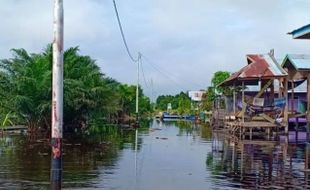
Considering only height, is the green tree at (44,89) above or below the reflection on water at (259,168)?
above

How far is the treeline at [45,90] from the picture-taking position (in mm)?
35719

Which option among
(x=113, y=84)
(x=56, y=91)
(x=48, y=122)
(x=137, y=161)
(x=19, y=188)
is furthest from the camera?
(x=113, y=84)

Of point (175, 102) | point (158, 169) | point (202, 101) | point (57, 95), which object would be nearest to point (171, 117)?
point (202, 101)

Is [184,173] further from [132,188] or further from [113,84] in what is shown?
[113,84]

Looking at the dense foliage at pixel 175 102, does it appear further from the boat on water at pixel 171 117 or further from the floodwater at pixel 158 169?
the floodwater at pixel 158 169

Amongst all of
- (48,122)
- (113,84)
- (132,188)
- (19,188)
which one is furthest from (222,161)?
(113,84)

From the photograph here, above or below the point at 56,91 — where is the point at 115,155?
below

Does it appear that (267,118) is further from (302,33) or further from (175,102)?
(175,102)

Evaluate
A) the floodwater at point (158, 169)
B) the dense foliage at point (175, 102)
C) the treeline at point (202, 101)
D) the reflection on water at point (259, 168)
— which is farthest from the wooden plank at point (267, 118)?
the dense foliage at point (175, 102)

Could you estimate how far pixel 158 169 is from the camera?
1652 centimetres

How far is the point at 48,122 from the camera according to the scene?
120 ft

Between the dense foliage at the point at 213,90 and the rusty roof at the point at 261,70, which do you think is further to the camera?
the dense foliage at the point at 213,90

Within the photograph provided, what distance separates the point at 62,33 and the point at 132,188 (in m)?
4.66

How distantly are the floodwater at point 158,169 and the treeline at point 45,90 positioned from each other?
12.7m
